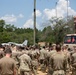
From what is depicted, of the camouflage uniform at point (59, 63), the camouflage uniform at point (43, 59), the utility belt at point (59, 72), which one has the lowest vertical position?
the camouflage uniform at point (43, 59)

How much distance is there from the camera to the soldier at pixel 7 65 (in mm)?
9375

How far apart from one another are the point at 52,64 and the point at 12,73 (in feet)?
4.88

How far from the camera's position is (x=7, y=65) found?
9.44 m

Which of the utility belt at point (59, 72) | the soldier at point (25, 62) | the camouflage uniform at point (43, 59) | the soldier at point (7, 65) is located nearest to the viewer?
the soldier at point (7, 65)

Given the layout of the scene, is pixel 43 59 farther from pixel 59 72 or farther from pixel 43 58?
pixel 59 72

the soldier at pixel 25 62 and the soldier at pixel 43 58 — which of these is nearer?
the soldier at pixel 25 62

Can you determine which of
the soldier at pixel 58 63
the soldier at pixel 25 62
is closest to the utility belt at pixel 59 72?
the soldier at pixel 58 63

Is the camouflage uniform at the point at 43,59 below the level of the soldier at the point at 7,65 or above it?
below

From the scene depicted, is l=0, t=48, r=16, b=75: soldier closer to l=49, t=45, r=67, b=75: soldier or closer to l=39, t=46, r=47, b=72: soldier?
l=49, t=45, r=67, b=75: soldier

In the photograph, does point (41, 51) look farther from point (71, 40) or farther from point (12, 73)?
point (12, 73)

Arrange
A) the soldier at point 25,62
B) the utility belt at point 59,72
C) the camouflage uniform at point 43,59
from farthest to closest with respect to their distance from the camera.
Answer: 1. the camouflage uniform at point 43,59
2. the soldier at point 25,62
3. the utility belt at point 59,72

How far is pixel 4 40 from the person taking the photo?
93750mm

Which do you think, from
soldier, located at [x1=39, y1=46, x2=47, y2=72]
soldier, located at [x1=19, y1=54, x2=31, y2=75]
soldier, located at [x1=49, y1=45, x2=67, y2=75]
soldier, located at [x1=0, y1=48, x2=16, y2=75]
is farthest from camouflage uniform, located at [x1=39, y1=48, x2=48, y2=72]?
soldier, located at [x1=0, y1=48, x2=16, y2=75]

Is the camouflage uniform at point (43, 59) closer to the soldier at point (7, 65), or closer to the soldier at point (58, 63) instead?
the soldier at point (58, 63)
